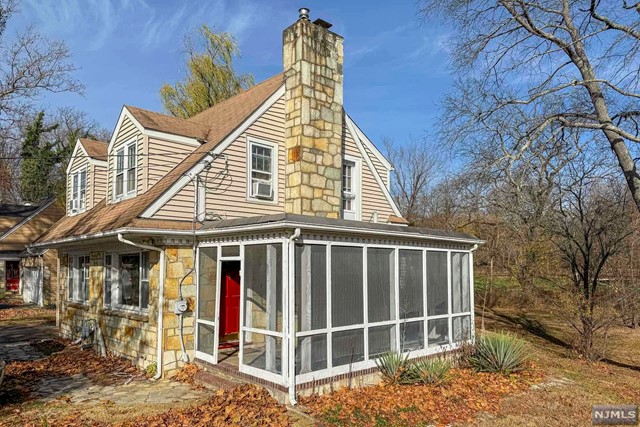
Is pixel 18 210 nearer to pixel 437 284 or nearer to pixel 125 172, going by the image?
pixel 125 172

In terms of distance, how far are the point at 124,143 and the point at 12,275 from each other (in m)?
23.1

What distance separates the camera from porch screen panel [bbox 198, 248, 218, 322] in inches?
357

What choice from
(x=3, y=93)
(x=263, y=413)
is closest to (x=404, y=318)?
(x=263, y=413)

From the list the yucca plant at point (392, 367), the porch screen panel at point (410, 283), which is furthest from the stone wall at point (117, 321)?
the porch screen panel at point (410, 283)

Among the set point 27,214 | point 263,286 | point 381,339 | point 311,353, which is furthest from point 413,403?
point 27,214

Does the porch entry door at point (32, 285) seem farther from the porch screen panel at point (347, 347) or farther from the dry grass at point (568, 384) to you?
the dry grass at point (568, 384)

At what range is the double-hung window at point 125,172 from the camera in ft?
34.5

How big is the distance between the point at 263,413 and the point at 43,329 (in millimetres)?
12858

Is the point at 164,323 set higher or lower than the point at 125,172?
lower

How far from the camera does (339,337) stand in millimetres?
7766

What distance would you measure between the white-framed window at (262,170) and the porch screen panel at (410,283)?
11.5 feet

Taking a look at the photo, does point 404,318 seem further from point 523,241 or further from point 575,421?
point 523,241

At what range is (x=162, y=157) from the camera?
10.1m

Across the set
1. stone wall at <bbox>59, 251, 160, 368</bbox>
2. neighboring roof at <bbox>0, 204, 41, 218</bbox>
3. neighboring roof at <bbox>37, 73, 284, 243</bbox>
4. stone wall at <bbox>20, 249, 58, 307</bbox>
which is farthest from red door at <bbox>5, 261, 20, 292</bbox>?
neighboring roof at <bbox>37, 73, 284, 243</bbox>
